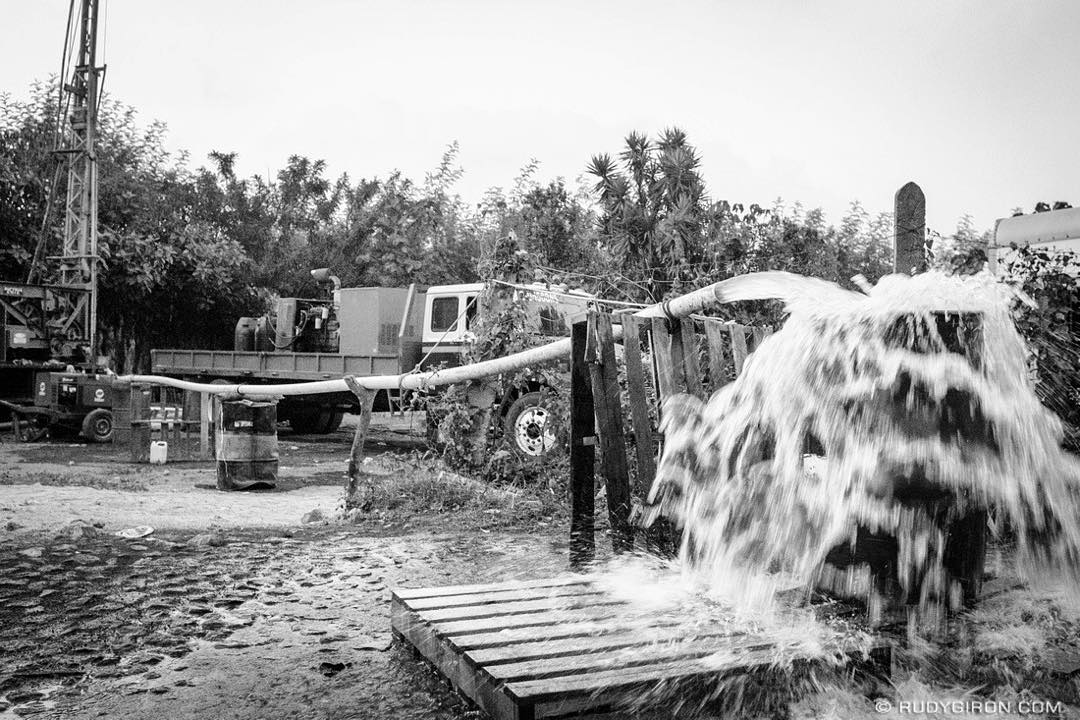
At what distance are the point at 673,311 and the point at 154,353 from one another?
15.4 m

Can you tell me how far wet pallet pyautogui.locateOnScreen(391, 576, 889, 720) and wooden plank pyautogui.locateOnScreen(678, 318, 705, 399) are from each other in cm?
121

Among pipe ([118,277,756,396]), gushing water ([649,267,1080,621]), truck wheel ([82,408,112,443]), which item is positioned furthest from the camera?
truck wheel ([82,408,112,443])

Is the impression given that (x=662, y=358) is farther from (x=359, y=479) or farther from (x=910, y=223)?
(x=359, y=479)

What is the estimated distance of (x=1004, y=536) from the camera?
4391mm

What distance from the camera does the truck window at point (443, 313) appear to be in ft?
43.7

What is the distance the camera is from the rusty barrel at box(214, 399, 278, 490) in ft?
28.7

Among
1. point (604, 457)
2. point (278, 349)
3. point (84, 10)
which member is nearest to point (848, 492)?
point (604, 457)

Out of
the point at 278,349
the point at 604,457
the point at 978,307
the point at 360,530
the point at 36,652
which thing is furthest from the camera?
the point at 278,349

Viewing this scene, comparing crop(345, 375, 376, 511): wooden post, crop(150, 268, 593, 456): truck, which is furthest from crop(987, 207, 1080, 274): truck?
crop(345, 375, 376, 511): wooden post

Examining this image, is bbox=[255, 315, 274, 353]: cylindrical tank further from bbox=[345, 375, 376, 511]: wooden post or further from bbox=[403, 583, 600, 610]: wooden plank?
bbox=[403, 583, 600, 610]: wooden plank

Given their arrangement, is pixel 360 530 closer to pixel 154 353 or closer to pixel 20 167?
pixel 154 353

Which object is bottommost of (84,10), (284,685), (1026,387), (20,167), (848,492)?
(284,685)

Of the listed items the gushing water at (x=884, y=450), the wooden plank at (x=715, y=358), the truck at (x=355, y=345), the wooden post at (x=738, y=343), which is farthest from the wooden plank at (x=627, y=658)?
the truck at (x=355, y=345)

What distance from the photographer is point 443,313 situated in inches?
528
